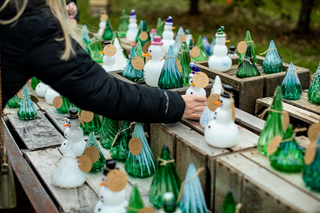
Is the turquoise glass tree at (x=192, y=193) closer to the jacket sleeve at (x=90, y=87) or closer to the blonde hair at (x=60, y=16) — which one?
the jacket sleeve at (x=90, y=87)

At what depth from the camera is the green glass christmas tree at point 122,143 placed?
216 centimetres

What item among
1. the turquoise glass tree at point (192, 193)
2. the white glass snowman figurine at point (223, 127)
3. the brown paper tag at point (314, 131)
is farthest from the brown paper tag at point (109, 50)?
the brown paper tag at point (314, 131)

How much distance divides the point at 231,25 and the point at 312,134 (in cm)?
779

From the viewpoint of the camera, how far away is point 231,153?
1.79 metres

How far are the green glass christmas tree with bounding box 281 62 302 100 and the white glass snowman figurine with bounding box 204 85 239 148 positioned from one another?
2.78 ft

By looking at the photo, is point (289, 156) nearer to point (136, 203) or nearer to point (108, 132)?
point (136, 203)

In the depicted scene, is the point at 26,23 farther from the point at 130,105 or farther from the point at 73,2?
the point at 73,2

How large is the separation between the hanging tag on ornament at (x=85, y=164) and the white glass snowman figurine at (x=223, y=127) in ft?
1.99

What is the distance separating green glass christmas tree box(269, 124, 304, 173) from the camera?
63.4 inches

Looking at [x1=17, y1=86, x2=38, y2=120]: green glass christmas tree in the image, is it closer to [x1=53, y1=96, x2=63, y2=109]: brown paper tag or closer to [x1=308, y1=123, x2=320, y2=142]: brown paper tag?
[x1=53, y1=96, x2=63, y2=109]: brown paper tag

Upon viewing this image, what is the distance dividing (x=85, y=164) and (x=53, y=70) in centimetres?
65

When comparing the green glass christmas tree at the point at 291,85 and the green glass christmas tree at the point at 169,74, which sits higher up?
the green glass christmas tree at the point at 169,74

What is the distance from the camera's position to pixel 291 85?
2494 mm

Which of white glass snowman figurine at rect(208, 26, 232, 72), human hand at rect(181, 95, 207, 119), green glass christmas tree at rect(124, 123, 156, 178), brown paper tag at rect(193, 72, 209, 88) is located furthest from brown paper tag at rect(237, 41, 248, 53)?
green glass christmas tree at rect(124, 123, 156, 178)
